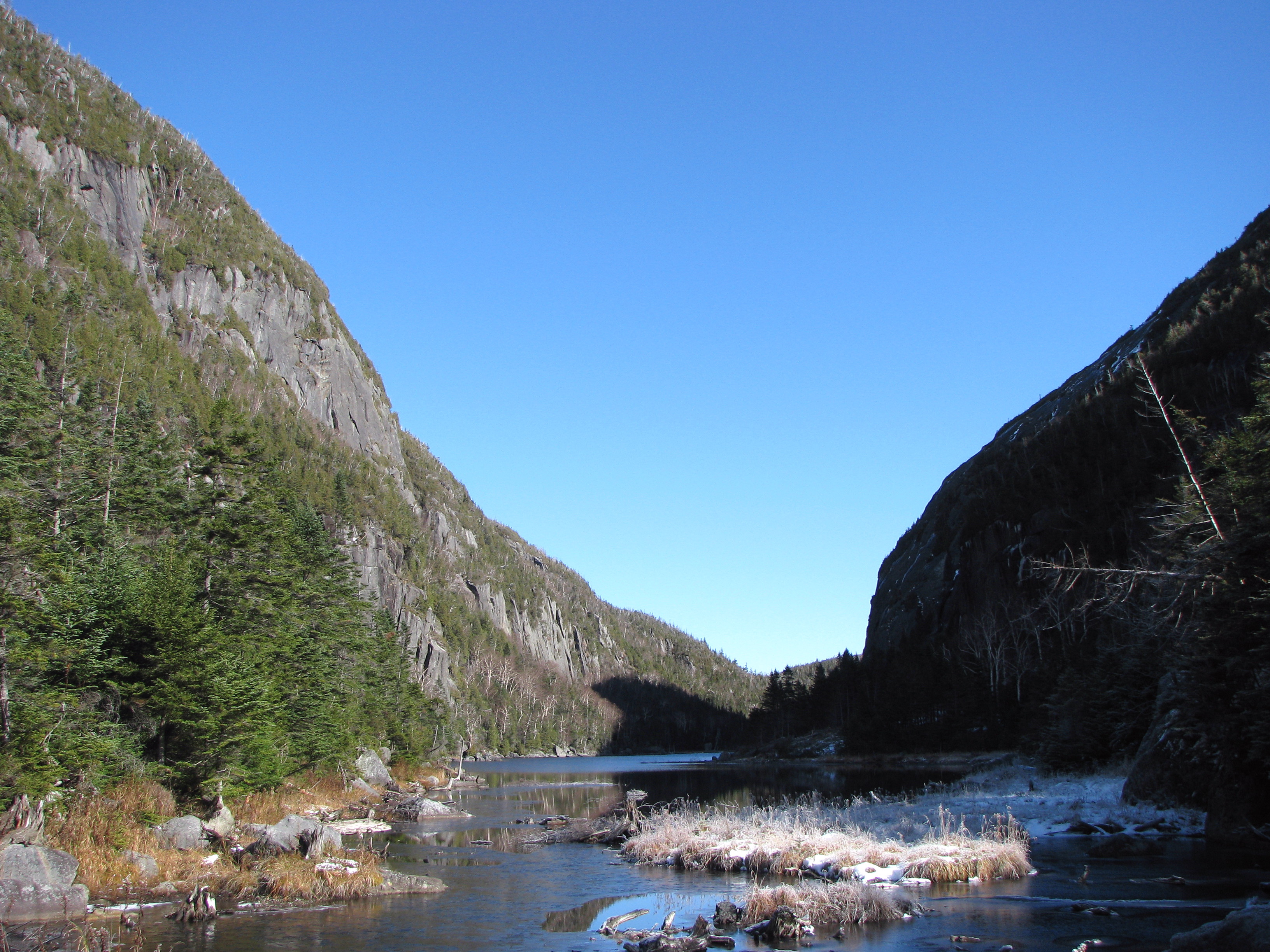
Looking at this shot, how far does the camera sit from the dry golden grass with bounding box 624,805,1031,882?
21.6 m

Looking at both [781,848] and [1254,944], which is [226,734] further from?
[1254,944]

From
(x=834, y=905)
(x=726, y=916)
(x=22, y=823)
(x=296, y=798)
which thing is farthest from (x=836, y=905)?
(x=296, y=798)

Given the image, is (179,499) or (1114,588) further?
(179,499)

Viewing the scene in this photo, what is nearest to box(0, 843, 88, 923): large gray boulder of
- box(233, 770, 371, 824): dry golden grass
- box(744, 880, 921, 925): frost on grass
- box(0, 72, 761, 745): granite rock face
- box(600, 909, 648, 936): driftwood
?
box(233, 770, 371, 824): dry golden grass

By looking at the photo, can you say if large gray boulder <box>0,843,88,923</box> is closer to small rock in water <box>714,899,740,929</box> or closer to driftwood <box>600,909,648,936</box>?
driftwood <box>600,909,648,936</box>

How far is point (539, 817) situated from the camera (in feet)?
143

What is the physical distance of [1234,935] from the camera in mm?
11086

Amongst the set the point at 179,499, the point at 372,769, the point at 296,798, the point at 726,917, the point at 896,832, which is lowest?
the point at 372,769

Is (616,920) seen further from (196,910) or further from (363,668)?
(363,668)

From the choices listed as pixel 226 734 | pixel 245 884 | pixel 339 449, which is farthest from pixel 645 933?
pixel 339 449

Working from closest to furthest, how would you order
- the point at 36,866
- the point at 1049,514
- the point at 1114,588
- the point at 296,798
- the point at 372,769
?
1. the point at 36,866
2. the point at 1114,588
3. the point at 296,798
4. the point at 372,769
5. the point at 1049,514

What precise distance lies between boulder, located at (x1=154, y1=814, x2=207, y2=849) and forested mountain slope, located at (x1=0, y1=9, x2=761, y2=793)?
222cm

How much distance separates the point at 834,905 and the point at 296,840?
15.4 metres

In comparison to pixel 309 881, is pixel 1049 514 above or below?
above
